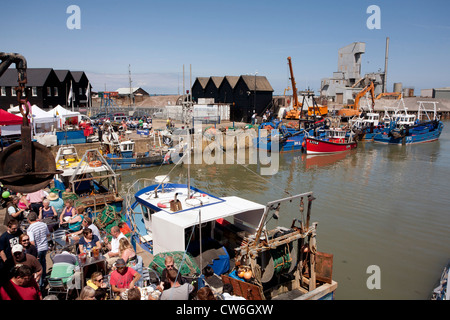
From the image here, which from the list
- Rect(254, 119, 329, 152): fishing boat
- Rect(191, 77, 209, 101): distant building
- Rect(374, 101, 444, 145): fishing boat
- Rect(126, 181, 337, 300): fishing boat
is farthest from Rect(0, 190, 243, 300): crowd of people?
Rect(191, 77, 209, 101): distant building

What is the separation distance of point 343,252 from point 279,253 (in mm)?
5941

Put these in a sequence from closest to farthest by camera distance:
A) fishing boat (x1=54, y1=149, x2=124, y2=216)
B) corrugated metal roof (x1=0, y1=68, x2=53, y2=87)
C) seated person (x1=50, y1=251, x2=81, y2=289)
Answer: seated person (x1=50, y1=251, x2=81, y2=289) → fishing boat (x1=54, y1=149, x2=124, y2=216) → corrugated metal roof (x1=0, y1=68, x2=53, y2=87)

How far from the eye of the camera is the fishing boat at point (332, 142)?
111ft

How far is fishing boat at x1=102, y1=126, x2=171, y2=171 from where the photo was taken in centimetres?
2430

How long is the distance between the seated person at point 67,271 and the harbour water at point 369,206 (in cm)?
487

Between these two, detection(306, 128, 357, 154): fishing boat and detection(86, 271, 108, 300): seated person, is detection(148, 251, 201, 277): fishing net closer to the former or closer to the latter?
detection(86, 271, 108, 300): seated person

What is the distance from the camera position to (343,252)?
12.4 m

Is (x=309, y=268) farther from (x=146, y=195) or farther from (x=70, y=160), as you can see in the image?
(x=70, y=160)

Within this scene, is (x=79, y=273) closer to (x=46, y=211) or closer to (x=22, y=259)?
(x=22, y=259)

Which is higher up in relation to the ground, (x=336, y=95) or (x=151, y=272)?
(x=336, y=95)

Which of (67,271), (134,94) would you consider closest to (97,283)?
(67,271)

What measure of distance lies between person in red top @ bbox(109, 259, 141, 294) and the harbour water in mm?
5039
